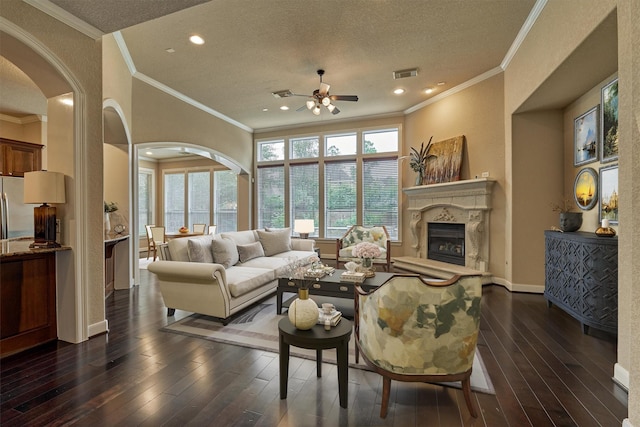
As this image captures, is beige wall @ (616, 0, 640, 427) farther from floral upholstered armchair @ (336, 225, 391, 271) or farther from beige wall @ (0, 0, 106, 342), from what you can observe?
beige wall @ (0, 0, 106, 342)

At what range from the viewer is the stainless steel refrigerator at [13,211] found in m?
5.29

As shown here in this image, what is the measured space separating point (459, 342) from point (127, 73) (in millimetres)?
5608

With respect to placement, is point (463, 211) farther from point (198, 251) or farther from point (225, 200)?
point (225, 200)

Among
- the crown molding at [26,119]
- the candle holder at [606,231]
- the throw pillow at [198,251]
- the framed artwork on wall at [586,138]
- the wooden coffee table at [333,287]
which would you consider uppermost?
the crown molding at [26,119]

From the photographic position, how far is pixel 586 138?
12.4ft

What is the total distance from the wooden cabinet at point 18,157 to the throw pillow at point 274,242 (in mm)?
4845

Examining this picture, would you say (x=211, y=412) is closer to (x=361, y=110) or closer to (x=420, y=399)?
(x=420, y=399)

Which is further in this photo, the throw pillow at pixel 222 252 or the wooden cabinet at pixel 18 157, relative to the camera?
the wooden cabinet at pixel 18 157

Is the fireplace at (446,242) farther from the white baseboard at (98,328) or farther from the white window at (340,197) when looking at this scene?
the white baseboard at (98,328)

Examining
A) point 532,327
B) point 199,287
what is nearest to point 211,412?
point 199,287

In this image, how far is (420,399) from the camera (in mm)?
1994

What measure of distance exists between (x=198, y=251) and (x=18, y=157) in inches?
199

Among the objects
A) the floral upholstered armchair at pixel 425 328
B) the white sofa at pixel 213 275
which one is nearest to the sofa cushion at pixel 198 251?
the white sofa at pixel 213 275

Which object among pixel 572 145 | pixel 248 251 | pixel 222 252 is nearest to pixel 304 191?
pixel 248 251
